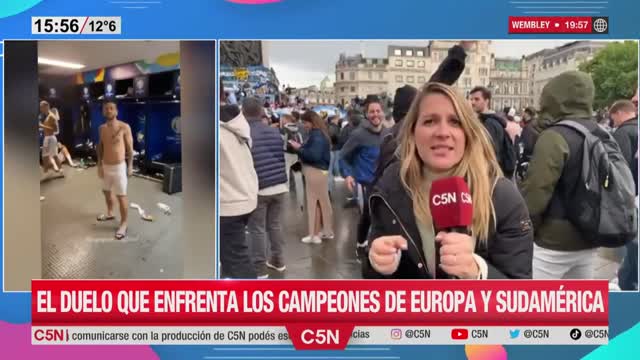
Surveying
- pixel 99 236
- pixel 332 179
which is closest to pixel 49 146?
pixel 99 236

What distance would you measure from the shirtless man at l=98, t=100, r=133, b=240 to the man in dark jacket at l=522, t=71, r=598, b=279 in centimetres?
162

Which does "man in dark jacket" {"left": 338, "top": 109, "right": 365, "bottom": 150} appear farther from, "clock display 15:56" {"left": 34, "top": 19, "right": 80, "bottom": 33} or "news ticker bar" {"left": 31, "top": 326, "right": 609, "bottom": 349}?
"clock display 15:56" {"left": 34, "top": 19, "right": 80, "bottom": 33}

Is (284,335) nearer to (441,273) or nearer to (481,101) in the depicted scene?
(441,273)

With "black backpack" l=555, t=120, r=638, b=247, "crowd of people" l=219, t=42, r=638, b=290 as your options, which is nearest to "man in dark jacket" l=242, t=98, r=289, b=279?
"crowd of people" l=219, t=42, r=638, b=290

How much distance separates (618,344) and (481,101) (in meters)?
1.17

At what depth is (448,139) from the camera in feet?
7.25

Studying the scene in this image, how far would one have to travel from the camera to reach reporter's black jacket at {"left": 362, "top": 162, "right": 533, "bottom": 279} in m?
2.22

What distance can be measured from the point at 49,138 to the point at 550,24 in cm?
207

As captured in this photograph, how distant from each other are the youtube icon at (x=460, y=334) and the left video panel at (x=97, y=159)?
3.43 ft

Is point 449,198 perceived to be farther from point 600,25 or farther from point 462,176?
point 600,25

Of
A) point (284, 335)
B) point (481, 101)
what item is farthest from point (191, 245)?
point (481, 101)

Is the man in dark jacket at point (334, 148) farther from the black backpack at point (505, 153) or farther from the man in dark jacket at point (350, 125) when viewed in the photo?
the black backpack at point (505, 153)

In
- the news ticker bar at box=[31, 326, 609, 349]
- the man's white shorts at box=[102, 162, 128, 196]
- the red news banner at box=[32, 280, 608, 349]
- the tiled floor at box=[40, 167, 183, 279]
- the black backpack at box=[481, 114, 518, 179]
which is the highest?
the black backpack at box=[481, 114, 518, 179]

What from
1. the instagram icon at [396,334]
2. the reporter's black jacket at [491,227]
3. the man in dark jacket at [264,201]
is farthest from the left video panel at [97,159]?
the instagram icon at [396,334]
